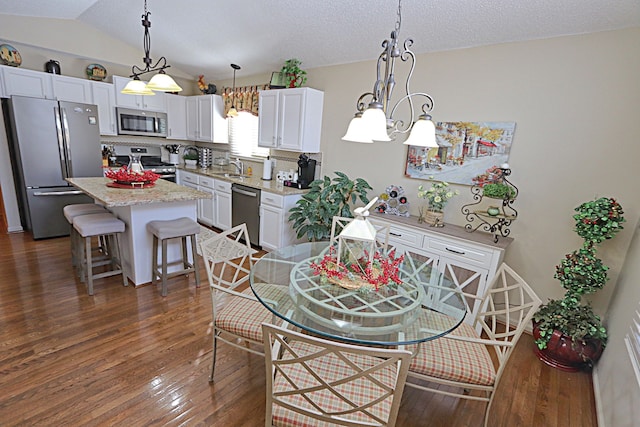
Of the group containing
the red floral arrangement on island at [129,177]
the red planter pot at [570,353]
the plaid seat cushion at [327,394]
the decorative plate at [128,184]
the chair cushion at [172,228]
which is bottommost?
the red planter pot at [570,353]

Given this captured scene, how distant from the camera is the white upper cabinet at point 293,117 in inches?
149

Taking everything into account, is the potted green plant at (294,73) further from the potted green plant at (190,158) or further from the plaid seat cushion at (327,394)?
the plaid seat cushion at (327,394)

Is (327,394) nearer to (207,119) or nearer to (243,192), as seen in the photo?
(243,192)

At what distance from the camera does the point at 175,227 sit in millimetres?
2805

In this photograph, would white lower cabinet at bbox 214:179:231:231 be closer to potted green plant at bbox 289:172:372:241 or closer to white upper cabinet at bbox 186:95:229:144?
white upper cabinet at bbox 186:95:229:144

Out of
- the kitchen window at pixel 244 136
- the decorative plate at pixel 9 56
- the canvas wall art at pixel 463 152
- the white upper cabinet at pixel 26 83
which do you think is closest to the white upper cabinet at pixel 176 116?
the kitchen window at pixel 244 136

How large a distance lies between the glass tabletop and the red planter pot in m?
0.97

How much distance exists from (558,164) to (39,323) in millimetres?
4183

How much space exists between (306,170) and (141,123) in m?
2.92

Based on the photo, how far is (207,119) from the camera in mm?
5090

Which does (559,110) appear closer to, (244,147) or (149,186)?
(149,186)

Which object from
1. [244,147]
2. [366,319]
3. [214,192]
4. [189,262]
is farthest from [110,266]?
[366,319]

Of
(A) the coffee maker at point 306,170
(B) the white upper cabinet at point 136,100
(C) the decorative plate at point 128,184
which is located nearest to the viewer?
(C) the decorative plate at point 128,184

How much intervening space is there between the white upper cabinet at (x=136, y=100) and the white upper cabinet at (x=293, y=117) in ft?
6.45
